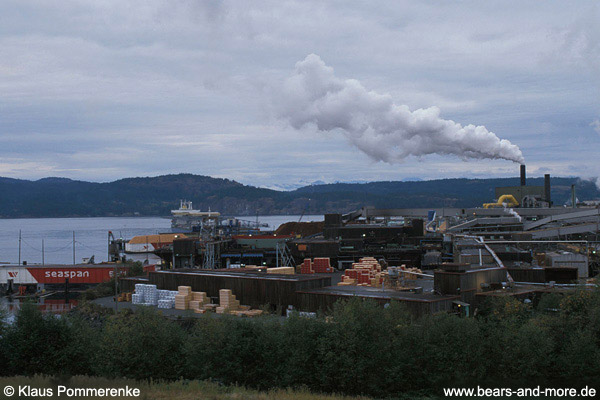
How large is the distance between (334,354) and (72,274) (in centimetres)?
5090

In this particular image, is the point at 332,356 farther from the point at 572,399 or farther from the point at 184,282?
the point at 184,282

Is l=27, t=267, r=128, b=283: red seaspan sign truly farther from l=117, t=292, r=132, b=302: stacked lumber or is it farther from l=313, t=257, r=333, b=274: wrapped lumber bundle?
l=313, t=257, r=333, b=274: wrapped lumber bundle

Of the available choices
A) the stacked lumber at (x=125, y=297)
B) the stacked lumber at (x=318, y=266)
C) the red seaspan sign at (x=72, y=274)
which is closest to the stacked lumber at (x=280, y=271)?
the stacked lumber at (x=125, y=297)

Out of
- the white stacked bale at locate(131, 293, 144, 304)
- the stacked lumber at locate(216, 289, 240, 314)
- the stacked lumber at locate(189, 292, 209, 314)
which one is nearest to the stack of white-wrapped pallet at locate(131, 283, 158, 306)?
the white stacked bale at locate(131, 293, 144, 304)

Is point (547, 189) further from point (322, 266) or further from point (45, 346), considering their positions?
point (45, 346)

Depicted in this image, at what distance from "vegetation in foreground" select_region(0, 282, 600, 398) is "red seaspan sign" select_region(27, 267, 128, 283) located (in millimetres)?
39397

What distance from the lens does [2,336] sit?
28.3m

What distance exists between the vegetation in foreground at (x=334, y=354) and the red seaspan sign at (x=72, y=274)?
3940 cm

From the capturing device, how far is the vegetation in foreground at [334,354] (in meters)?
24.2

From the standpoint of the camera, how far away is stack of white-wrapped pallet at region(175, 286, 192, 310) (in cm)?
4428

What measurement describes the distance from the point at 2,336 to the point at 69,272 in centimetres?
4069

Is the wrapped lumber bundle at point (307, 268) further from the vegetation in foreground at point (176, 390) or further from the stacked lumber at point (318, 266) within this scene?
the vegetation in foreground at point (176, 390)

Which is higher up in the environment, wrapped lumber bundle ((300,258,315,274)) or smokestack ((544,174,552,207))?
smokestack ((544,174,552,207))

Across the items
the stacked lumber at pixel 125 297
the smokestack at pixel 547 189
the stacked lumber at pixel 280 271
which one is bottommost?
the stacked lumber at pixel 125 297
